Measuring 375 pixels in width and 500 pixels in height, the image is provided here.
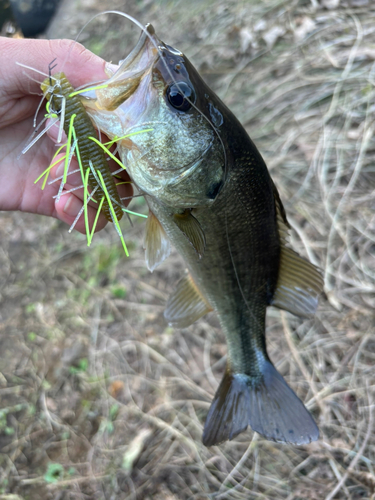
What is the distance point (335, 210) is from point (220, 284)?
5.23 feet

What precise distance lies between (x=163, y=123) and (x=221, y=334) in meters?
1.89

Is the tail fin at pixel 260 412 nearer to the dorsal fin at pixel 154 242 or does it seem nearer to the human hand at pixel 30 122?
the dorsal fin at pixel 154 242

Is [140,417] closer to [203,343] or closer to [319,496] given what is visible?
[203,343]

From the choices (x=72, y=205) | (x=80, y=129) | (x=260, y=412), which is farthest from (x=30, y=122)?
(x=260, y=412)

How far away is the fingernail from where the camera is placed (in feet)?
5.38

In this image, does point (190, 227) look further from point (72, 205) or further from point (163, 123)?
point (72, 205)

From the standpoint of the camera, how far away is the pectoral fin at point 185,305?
1.79 m

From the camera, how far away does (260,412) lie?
1626 millimetres

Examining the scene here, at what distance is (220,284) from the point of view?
160 centimetres

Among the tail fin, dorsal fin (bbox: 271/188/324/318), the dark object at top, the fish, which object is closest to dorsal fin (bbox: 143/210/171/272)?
the fish

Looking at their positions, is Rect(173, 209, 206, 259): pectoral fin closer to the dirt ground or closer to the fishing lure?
the fishing lure

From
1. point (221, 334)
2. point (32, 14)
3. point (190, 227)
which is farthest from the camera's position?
point (32, 14)

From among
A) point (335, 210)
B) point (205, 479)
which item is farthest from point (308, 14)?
point (205, 479)

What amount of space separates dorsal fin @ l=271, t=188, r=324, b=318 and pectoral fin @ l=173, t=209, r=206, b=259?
416mm
